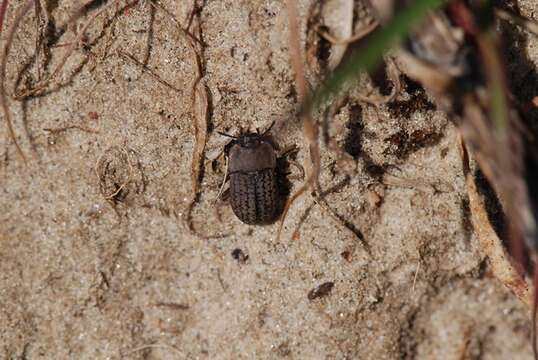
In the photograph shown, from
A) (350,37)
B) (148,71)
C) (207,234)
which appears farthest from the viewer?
(207,234)

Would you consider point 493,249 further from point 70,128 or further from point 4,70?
point 4,70

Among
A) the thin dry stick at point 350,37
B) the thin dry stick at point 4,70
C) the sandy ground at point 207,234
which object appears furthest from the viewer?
the sandy ground at point 207,234

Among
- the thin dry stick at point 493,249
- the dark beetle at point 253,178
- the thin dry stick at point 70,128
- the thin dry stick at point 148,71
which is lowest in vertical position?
the thin dry stick at point 493,249

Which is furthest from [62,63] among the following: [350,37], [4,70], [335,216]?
[335,216]

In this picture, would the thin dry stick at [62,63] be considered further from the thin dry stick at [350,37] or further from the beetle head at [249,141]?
the thin dry stick at [350,37]

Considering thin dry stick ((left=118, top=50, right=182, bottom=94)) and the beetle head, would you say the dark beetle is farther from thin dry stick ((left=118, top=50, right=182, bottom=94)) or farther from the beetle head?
thin dry stick ((left=118, top=50, right=182, bottom=94))

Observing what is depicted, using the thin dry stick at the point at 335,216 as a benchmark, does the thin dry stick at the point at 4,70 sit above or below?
above

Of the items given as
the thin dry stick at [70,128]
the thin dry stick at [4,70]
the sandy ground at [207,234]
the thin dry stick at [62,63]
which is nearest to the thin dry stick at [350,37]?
the sandy ground at [207,234]

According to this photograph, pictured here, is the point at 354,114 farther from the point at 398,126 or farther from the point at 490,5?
the point at 490,5
